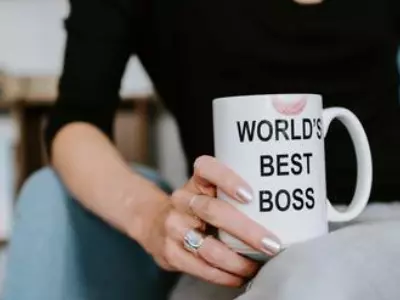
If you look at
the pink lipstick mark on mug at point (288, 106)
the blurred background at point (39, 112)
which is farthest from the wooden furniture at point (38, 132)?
the pink lipstick mark on mug at point (288, 106)

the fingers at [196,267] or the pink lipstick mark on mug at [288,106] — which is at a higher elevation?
the pink lipstick mark on mug at [288,106]

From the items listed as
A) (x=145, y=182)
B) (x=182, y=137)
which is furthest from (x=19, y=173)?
(x=145, y=182)

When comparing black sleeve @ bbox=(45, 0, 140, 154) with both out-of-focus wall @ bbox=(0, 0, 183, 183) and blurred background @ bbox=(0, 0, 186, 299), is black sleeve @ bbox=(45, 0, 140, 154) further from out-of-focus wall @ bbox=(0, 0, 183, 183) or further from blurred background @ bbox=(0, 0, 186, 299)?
out-of-focus wall @ bbox=(0, 0, 183, 183)

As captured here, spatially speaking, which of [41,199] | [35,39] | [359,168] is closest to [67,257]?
[41,199]

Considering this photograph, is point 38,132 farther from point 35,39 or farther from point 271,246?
point 271,246

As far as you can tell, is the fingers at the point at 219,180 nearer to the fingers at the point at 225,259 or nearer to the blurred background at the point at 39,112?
the fingers at the point at 225,259

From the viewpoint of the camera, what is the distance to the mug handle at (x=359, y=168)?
58cm

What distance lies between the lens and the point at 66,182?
31.3 inches

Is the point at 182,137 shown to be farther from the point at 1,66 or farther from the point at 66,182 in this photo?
the point at 1,66

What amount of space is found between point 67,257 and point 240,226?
0.32 m

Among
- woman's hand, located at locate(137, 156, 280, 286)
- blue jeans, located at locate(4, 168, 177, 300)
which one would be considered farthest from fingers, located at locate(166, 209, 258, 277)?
blue jeans, located at locate(4, 168, 177, 300)

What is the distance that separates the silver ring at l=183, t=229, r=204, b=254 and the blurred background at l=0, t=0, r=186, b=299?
1.71m

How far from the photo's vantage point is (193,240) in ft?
1.94

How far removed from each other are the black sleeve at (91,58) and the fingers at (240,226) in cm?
34
